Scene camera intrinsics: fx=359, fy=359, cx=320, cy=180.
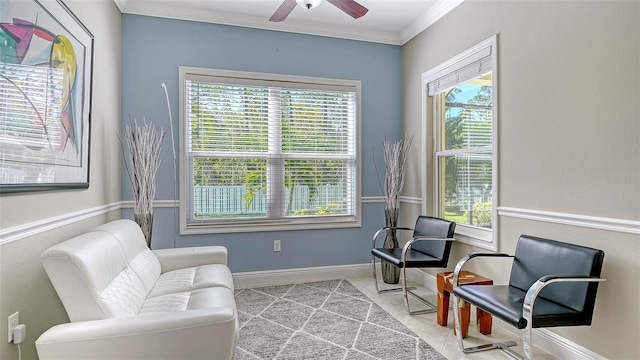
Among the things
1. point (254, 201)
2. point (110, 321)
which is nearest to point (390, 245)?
point (254, 201)

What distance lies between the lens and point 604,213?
202 centimetres

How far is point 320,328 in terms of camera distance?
2.70 meters

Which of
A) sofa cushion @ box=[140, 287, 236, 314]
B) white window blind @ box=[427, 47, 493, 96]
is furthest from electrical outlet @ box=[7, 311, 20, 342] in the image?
white window blind @ box=[427, 47, 493, 96]

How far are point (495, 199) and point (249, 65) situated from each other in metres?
2.70

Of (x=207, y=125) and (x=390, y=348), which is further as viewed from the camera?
(x=207, y=125)

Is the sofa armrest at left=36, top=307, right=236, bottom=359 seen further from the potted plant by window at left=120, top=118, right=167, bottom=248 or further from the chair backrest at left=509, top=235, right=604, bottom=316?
the chair backrest at left=509, top=235, right=604, bottom=316

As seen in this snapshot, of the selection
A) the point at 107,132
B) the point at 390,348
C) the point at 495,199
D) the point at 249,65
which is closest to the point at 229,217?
the point at 107,132

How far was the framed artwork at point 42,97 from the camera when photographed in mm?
1625

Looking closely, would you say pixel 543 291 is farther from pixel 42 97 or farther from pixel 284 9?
pixel 42 97

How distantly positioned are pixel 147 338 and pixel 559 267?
2.20 m

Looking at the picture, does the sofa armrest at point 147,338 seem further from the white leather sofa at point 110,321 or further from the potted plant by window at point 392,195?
the potted plant by window at point 392,195

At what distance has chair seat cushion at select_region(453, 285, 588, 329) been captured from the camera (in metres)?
1.86

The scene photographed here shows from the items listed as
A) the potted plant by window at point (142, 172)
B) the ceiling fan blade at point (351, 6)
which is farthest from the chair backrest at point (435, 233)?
the potted plant by window at point (142, 172)

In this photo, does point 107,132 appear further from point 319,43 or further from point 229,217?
point 319,43
